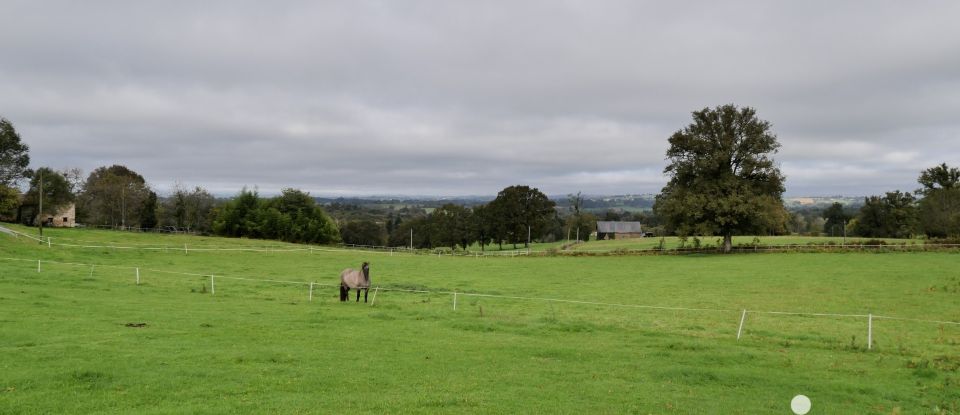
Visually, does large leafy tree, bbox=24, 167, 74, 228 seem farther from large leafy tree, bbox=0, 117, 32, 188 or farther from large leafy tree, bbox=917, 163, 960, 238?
large leafy tree, bbox=917, 163, 960, 238

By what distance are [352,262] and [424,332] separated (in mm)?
37335

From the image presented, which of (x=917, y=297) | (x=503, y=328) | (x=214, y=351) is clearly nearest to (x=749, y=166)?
(x=917, y=297)

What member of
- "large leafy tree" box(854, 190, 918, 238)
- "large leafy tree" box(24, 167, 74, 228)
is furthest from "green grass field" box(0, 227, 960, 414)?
"large leafy tree" box(854, 190, 918, 238)

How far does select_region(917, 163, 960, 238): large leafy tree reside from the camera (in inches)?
2582

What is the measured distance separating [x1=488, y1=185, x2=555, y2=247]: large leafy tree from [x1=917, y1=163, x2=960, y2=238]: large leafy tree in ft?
183

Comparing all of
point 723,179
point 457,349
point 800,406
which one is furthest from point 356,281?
point 723,179

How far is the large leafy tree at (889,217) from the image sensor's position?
307 ft

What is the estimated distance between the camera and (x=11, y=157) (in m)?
69.2

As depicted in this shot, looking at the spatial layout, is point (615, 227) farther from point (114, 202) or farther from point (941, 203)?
point (114, 202)

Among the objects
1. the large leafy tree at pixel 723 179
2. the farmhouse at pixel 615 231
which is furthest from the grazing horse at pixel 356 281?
the farmhouse at pixel 615 231

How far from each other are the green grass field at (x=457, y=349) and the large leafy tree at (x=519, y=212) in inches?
2709

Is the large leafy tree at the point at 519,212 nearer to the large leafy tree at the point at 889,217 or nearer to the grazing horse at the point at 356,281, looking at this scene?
the large leafy tree at the point at 889,217

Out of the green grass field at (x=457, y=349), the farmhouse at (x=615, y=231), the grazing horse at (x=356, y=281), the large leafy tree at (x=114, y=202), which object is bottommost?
the green grass field at (x=457, y=349)

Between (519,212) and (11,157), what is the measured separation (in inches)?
2912
